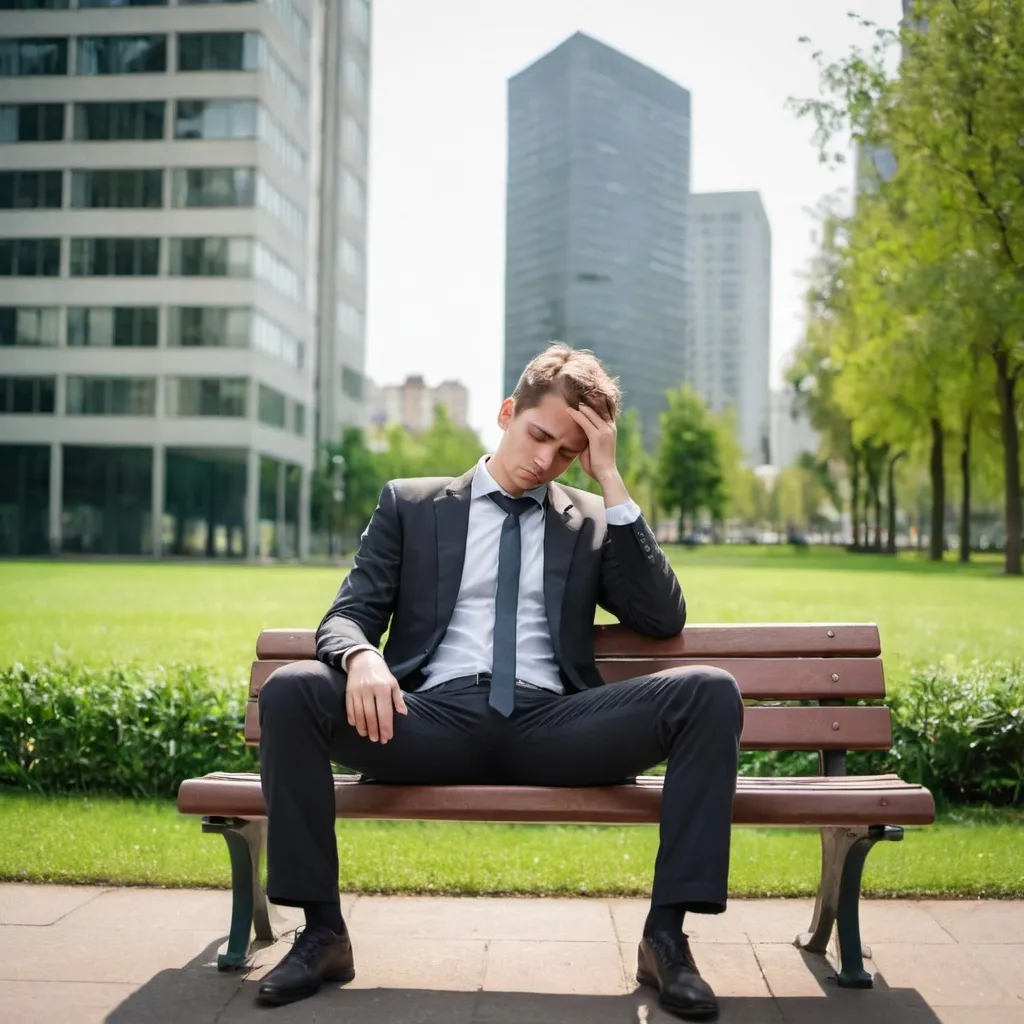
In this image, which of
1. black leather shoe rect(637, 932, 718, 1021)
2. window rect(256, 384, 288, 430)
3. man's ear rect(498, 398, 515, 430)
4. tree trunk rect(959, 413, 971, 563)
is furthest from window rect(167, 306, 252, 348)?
black leather shoe rect(637, 932, 718, 1021)

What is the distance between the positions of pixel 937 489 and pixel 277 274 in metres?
29.5

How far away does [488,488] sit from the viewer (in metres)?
4.04

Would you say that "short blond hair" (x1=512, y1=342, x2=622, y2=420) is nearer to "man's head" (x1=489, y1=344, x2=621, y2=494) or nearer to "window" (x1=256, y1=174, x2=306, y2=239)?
"man's head" (x1=489, y1=344, x2=621, y2=494)

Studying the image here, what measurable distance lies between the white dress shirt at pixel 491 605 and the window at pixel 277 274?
49.0 m

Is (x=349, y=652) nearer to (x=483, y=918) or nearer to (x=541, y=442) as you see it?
(x=541, y=442)

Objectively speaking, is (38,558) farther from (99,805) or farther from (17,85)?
(99,805)

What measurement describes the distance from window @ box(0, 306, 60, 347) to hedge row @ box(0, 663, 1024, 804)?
154 feet

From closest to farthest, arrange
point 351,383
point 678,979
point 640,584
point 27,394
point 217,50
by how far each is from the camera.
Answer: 1. point 678,979
2. point 640,584
3. point 217,50
4. point 27,394
5. point 351,383

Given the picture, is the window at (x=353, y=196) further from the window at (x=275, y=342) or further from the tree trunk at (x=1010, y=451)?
the tree trunk at (x=1010, y=451)

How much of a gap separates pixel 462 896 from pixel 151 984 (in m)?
1.38

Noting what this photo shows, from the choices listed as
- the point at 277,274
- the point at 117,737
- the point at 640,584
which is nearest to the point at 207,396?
the point at 277,274

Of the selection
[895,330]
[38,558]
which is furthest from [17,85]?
[895,330]

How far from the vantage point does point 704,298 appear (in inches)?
6156

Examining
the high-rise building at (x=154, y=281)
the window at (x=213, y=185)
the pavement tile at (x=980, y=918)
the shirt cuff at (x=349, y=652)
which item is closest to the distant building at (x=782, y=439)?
the high-rise building at (x=154, y=281)
